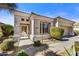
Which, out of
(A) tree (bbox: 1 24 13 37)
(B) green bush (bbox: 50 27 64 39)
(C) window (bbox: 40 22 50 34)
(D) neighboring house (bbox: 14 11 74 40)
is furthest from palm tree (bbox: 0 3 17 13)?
(B) green bush (bbox: 50 27 64 39)

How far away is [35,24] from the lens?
295 centimetres

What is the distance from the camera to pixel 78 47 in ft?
9.27

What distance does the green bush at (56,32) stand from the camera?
2916mm

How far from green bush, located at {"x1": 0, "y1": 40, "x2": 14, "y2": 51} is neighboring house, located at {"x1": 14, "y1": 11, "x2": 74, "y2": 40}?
0.16 meters

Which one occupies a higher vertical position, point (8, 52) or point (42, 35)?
point (42, 35)

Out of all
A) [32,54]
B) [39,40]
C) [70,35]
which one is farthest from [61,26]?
[32,54]

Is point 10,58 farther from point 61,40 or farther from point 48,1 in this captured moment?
point 48,1

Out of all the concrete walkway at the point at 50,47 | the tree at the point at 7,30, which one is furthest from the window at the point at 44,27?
the tree at the point at 7,30

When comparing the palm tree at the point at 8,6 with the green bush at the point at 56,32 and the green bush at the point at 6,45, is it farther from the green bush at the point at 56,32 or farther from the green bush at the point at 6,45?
the green bush at the point at 56,32

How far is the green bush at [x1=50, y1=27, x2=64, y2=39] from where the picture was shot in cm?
292

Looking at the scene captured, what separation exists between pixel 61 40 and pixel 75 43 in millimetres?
241

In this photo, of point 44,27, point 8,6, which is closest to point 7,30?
point 8,6

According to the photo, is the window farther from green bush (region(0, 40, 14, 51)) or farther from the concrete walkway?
green bush (region(0, 40, 14, 51))

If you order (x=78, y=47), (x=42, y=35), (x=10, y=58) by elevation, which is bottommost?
(x=10, y=58)
